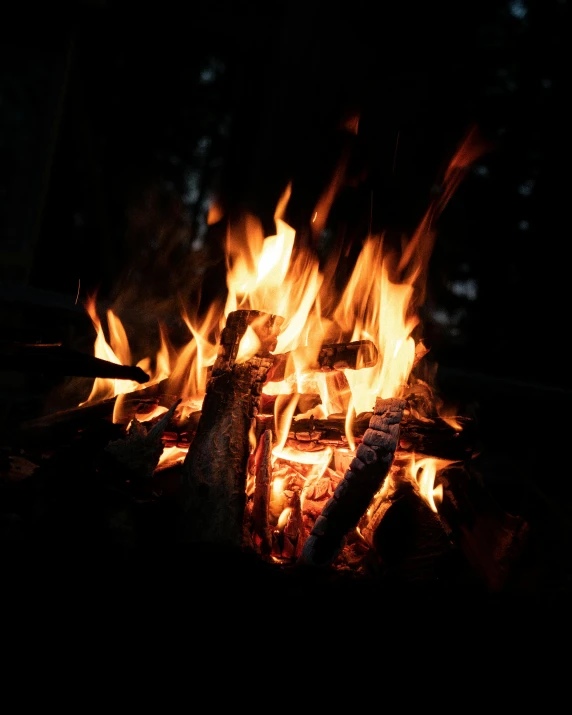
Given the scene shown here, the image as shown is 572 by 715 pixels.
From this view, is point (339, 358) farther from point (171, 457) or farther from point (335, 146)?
point (335, 146)

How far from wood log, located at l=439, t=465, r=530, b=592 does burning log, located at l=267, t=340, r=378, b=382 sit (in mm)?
659

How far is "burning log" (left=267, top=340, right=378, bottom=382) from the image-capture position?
7.52 ft

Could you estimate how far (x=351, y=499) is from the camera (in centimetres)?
179

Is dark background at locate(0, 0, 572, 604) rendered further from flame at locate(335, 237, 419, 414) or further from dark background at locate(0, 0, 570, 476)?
flame at locate(335, 237, 419, 414)

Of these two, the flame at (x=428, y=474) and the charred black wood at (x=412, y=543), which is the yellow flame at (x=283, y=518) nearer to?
the charred black wood at (x=412, y=543)

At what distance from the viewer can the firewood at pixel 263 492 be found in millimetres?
1813

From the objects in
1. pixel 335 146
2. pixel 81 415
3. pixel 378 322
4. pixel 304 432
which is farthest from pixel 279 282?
pixel 81 415

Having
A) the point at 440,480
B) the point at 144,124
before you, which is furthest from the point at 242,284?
the point at 144,124

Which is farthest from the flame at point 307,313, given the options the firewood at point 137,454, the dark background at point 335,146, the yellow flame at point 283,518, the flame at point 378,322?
the firewood at point 137,454

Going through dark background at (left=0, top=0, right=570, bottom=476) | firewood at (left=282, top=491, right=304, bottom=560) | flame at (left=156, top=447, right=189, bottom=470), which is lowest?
firewood at (left=282, top=491, right=304, bottom=560)

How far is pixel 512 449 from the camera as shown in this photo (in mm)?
Answer: 3889

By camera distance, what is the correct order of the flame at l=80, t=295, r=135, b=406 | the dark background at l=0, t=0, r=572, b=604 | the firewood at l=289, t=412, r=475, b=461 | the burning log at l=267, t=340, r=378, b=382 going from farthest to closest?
the dark background at l=0, t=0, r=572, b=604 < the flame at l=80, t=295, r=135, b=406 < the burning log at l=267, t=340, r=378, b=382 < the firewood at l=289, t=412, r=475, b=461

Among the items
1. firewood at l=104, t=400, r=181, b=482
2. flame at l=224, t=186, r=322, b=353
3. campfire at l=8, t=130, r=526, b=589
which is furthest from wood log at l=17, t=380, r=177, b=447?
flame at l=224, t=186, r=322, b=353

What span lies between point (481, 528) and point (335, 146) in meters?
2.46
